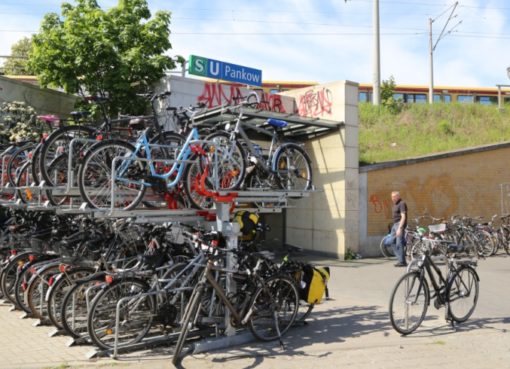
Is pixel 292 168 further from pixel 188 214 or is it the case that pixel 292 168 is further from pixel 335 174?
pixel 335 174

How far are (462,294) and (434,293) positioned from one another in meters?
0.51

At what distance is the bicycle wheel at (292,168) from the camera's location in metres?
7.43

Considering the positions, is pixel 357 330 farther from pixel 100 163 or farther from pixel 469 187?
pixel 469 187

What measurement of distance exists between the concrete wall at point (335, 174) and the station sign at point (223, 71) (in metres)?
1.56

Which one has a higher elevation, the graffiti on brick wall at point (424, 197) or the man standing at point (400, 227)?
the graffiti on brick wall at point (424, 197)

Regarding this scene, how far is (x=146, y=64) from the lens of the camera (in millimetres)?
12422

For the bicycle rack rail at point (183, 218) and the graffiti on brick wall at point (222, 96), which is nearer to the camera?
the bicycle rack rail at point (183, 218)

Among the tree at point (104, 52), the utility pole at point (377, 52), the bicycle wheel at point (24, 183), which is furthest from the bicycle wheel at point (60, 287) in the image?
the utility pole at point (377, 52)

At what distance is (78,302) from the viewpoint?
5887mm

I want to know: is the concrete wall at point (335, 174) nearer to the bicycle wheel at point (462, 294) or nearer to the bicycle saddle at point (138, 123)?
the bicycle wheel at point (462, 294)

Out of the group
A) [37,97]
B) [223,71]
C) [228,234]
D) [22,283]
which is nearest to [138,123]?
[228,234]

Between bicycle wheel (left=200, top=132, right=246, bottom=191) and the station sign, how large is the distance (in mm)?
6715

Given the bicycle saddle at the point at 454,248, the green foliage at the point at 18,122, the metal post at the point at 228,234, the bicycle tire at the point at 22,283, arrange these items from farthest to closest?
the green foliage at the point at 18,122, the bicycle tire at the point at 22,283, the bicycle saddle at the point at 454,248, the metal post at the point at 228,234

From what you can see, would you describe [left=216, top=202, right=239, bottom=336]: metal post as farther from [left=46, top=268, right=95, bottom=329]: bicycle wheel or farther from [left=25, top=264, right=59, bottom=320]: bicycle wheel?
[left=25, top=264, right=59, bottom=320]: bicycle wheel
